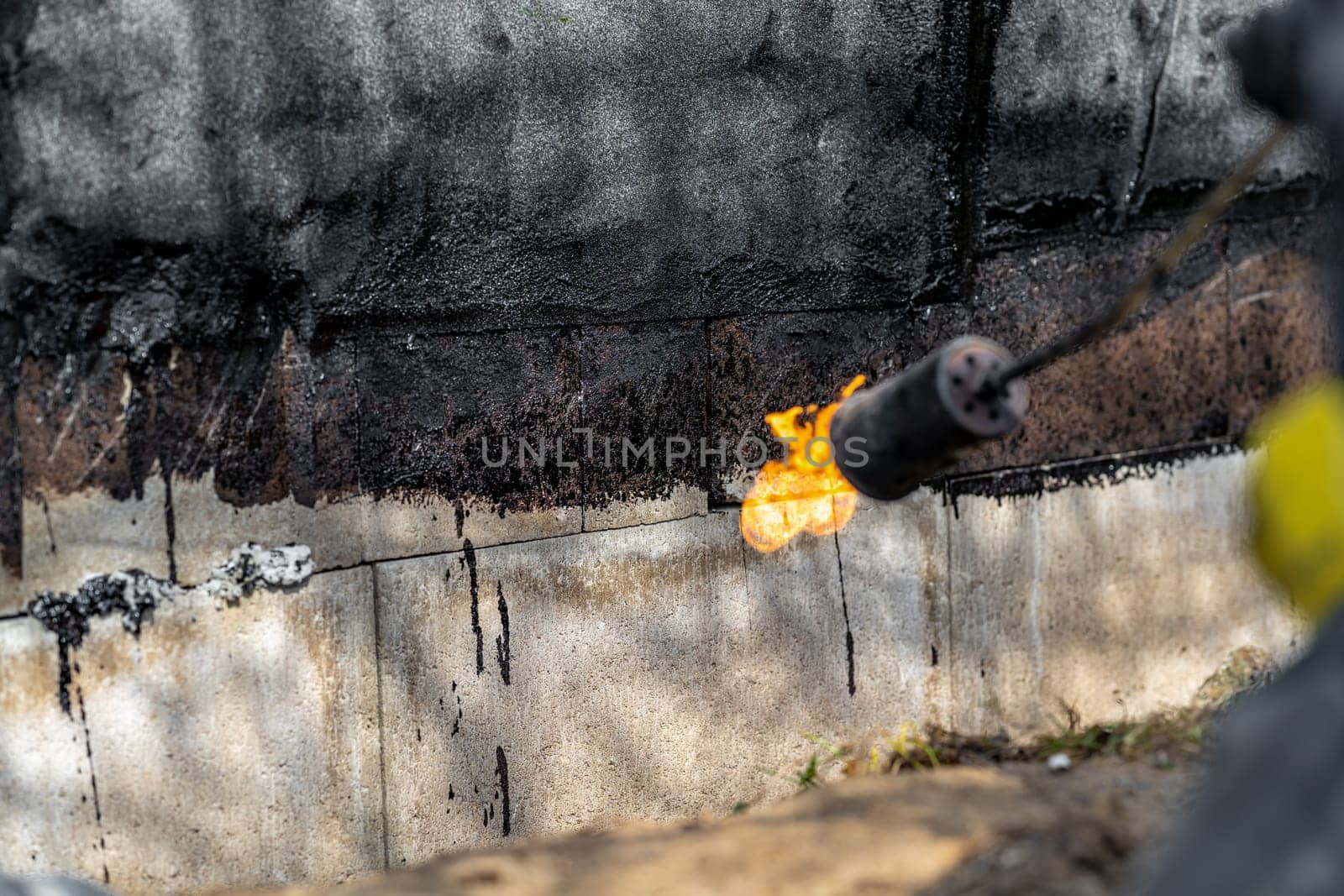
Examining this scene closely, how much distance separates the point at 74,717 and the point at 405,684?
2.30 feet

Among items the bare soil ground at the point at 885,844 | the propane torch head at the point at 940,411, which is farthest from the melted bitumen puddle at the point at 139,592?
the propane torch head at the point at 940,411

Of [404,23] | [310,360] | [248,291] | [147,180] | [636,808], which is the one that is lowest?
[636,808]

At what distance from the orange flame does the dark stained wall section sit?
8 centimetres

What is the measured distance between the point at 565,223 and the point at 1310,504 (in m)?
1.82

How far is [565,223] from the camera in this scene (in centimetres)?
272

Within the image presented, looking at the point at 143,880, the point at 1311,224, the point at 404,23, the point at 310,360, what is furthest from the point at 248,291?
the point at 1311,224

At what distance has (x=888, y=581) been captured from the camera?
3262 millimetres

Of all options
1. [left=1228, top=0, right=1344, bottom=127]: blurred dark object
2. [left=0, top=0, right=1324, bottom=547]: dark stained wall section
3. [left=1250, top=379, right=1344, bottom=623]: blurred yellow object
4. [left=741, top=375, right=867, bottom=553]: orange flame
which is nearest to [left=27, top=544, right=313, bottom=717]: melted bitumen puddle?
[left=0, top=0, right=1324, bottom=547]: dark stained wall section

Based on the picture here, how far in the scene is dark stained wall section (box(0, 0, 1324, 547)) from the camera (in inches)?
90.8

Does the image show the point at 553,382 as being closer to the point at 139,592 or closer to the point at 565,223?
the point at 565,223

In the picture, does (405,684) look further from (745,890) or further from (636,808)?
(745,890)

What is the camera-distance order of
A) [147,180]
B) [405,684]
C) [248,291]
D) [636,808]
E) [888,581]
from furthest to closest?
[888,581] → [636,808] → [405,684] → [248,291] → [147,180]

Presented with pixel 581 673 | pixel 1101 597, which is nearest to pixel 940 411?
pixel 581 673

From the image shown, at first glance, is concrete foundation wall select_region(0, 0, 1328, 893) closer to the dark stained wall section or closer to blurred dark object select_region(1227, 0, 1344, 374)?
the dark stained wall section
